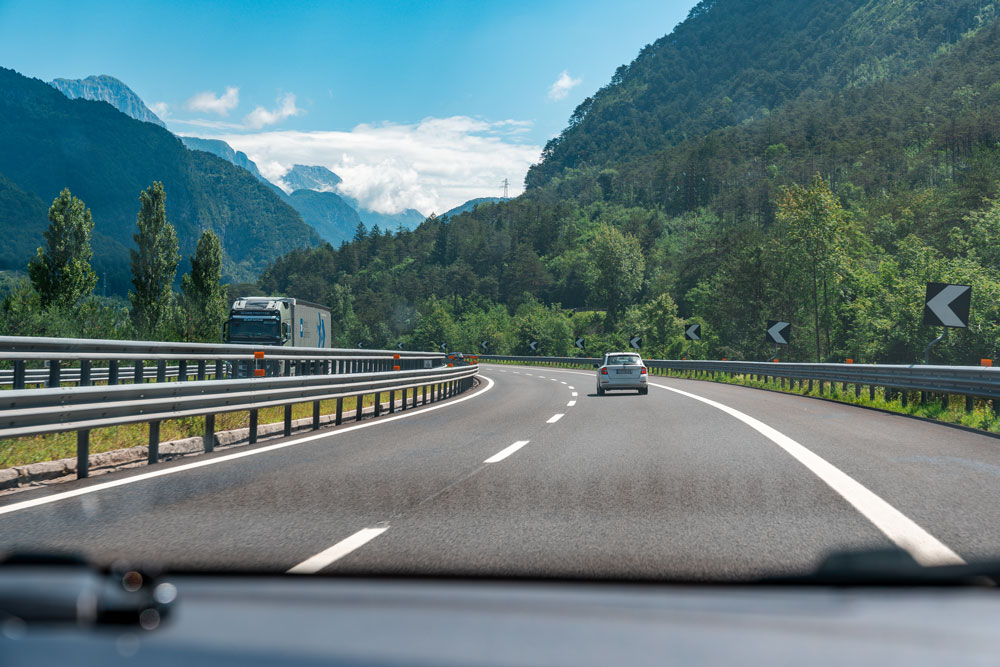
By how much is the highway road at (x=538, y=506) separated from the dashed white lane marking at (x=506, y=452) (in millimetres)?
36

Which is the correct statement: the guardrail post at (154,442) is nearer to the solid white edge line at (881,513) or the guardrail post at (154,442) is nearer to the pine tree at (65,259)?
the solid white edge line at (881,513)

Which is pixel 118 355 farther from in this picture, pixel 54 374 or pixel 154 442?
pixel 154 442

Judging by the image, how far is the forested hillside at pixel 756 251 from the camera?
2414 inches

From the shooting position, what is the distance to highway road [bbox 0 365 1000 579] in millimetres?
4336

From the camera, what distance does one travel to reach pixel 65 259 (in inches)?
2024

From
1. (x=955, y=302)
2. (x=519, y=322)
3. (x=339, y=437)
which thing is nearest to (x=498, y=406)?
(x=339, y=437)

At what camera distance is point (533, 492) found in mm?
6492

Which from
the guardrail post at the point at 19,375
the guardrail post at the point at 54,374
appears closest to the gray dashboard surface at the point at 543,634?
the guardrail post at the point at 19,375

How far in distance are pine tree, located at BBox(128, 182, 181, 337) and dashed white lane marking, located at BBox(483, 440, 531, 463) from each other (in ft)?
175

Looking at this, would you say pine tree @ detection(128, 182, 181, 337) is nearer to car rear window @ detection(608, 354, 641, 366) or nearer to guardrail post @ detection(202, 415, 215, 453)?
car rear window @ detection(608, 354, 641, 366)

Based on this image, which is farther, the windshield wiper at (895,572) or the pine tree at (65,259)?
the pine tree at (65,259)

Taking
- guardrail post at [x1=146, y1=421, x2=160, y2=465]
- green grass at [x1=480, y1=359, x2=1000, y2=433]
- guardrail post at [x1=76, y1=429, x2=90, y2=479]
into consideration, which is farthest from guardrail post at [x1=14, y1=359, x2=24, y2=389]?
green grass at [x1=480, y1=359, x2=1000, y2=433]

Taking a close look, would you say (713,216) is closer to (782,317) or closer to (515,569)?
(782,317)

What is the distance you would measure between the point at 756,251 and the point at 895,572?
76.9 m
